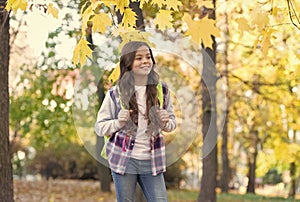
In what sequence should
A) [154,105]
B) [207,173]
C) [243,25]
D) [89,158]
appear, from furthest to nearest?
1. [89,158]
2. [207,173]
3. [154,105]
4. [243,25]

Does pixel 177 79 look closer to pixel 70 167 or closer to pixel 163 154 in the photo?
pixel 163 154

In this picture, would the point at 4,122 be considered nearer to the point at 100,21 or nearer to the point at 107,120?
the point at 107,120

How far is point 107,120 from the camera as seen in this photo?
420cm

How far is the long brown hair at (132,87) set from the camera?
13.6ft

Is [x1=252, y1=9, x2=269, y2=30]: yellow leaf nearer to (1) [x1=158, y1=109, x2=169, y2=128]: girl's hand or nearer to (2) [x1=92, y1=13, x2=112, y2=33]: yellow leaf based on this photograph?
(2) [x1=92, y1=13, x2=112, y2=33]: yellow leaf

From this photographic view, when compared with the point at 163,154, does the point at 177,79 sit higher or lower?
higher

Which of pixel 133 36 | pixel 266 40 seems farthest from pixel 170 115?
pixel 266 40

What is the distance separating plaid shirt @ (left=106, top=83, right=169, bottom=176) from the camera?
162 inches

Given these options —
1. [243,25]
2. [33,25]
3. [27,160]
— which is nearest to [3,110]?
[243,25]

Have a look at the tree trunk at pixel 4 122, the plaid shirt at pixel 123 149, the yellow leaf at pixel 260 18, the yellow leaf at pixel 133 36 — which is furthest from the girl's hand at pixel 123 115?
the tree trunk at pixel 4 122

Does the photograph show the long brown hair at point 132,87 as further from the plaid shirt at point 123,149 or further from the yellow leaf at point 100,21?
the yellow leaf at point 100,21

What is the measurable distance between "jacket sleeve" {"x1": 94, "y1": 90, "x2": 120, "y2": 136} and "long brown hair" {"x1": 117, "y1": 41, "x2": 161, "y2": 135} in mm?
104

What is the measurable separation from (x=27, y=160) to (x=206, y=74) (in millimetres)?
12249

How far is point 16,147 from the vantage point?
67.2ft
